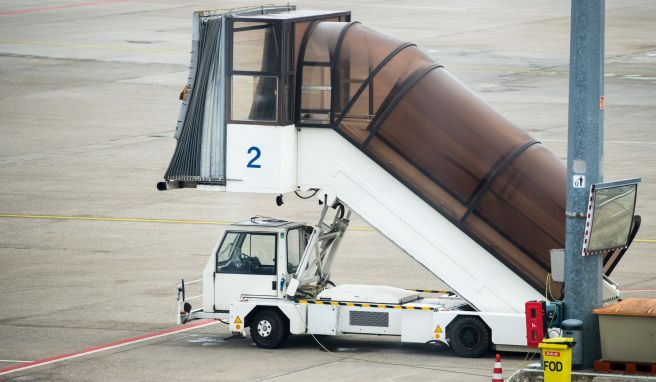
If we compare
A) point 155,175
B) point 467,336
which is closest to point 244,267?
point 467,336

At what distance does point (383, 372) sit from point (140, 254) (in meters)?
12.7

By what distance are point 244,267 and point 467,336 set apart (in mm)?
4680

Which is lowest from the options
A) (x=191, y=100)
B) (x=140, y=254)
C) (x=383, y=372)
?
(x=383, y=372)

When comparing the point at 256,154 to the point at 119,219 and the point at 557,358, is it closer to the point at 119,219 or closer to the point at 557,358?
the point at 557,358

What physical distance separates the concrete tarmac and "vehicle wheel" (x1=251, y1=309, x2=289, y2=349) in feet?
1.15

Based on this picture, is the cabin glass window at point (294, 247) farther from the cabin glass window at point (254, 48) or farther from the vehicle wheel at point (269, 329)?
the cabin glass window at point (254, 48)

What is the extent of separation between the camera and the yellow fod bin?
2125cm

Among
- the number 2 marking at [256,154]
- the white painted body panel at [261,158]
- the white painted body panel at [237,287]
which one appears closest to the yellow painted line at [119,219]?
the white painted body panel at [237,287]

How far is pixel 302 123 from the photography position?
2769 centimetres

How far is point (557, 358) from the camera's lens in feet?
69.9

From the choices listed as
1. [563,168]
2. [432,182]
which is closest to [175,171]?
[432,182]

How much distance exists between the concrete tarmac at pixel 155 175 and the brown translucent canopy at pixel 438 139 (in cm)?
248

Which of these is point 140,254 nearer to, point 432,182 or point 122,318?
point 122,318

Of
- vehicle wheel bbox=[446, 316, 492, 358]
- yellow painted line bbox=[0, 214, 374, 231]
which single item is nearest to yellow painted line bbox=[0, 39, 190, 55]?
yellow painted line bbox=[0, 214, 374, 231]
